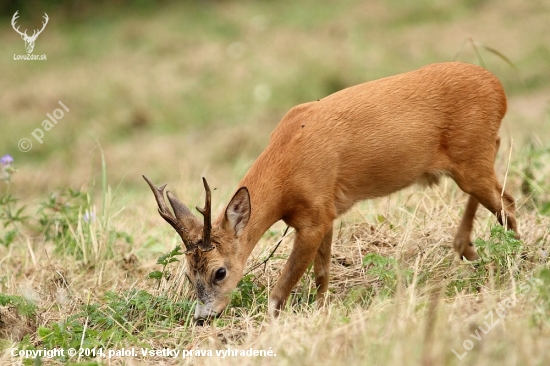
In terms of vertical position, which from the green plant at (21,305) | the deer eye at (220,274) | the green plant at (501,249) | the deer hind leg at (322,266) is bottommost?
the green plant at (501,249)

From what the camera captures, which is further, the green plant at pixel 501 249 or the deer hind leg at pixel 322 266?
the deer hind leg at pixel 322 266

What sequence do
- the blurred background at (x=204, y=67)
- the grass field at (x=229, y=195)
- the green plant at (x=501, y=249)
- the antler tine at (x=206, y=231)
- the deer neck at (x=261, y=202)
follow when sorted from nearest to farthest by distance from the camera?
1. the grass field at (x=229, y=195)
2. the antler tine at (x=206, y=231)
3. the green plant at (x=501, y=249)
4. the deer neck at (x=261, y=202)
5. the blurred background at (x=204, y=67)

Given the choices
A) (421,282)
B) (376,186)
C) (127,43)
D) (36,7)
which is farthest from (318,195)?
(36,7)

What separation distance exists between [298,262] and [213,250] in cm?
59

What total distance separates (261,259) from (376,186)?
1.07 meters

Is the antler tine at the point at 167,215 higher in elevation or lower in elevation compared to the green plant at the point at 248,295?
higher

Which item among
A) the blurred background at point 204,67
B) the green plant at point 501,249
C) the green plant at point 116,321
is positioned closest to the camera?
the green plant at point 116,321

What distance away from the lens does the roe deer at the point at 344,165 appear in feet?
16.3

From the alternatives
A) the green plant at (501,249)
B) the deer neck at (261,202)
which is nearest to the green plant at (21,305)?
the deer neck at (261,202)

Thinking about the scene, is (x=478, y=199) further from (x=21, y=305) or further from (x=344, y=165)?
(x=21, y=305)

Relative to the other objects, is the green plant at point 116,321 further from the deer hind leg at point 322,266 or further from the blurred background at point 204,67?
the blurred background at point 204,67

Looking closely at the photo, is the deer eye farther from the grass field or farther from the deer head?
the grass field

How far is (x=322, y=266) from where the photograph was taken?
551cm

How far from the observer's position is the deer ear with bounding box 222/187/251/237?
487cm
